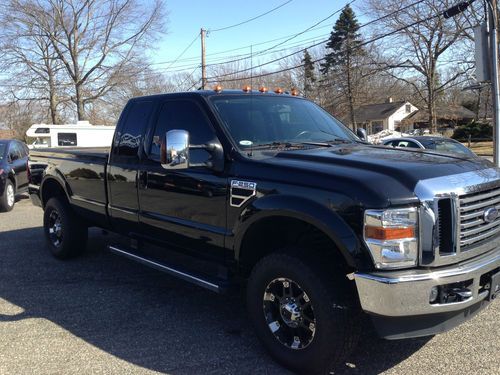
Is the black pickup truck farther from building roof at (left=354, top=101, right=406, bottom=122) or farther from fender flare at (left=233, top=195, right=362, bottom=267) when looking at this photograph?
building roof at (left=354, top=101, right=406, bottom=122)

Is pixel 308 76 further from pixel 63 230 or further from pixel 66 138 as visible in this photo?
pixel 63 230

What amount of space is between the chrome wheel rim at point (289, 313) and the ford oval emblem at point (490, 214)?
127 centimetres

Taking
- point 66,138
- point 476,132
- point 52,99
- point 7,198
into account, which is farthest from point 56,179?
point 476,132

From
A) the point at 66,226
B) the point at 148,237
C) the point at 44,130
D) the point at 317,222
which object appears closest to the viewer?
the point at 317,222

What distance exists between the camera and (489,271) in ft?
10.6

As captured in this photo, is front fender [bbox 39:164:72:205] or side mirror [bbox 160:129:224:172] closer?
side mirror [bbox 160:129:224:172]

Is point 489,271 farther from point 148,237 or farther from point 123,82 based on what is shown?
point 123,82

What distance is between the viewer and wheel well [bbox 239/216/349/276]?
342cm

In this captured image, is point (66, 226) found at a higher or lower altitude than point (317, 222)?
lower

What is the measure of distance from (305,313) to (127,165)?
245 cm

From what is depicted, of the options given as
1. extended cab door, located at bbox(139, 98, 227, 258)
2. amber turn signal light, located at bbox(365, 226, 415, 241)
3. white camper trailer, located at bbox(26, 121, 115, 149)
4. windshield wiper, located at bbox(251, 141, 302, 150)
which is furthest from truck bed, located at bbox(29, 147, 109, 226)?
white camper trailer, located at bbox(26, 121, 115, 149)

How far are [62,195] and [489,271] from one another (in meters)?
5.14

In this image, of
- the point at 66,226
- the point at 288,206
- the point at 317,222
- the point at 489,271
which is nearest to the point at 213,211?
the point at 288,206

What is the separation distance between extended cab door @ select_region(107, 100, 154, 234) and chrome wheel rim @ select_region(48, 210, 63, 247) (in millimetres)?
1478
